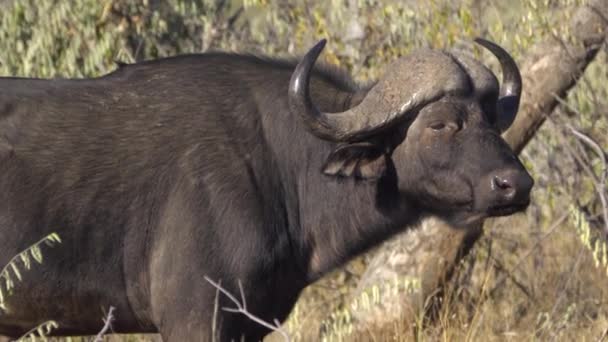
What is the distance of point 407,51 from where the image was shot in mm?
8227

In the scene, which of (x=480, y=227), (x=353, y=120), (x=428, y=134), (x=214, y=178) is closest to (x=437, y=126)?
(x=428, y=134)

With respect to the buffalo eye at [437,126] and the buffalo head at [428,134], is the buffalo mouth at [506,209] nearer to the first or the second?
the buffalo head at [428,134]

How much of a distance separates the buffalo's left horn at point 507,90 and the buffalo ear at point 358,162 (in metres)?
0.66

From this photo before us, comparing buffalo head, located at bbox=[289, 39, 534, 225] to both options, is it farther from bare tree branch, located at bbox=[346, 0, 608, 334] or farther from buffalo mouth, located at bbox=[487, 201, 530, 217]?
bare tree branch, located at bbox=[346, 0, 608, 334]

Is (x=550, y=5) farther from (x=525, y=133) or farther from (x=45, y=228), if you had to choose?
(x=45, y=228)

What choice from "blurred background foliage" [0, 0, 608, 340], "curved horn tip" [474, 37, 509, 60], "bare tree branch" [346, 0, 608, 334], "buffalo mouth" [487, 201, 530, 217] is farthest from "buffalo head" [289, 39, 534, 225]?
"blurred background foliage" [0, 0, 608, 340]

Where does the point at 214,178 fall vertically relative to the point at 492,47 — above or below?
below

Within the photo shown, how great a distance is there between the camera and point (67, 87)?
18.9 feet

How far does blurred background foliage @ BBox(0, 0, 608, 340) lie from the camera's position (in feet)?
25.4

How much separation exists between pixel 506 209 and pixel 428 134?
49cm

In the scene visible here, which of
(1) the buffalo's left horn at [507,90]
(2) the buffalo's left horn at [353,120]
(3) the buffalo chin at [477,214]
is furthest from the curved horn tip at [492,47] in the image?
(3) the buffalo chin at [477,214]

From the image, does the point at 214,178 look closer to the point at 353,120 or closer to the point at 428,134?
the point at 353,120

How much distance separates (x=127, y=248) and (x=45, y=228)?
366 mm

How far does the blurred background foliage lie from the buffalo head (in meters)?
1.68
